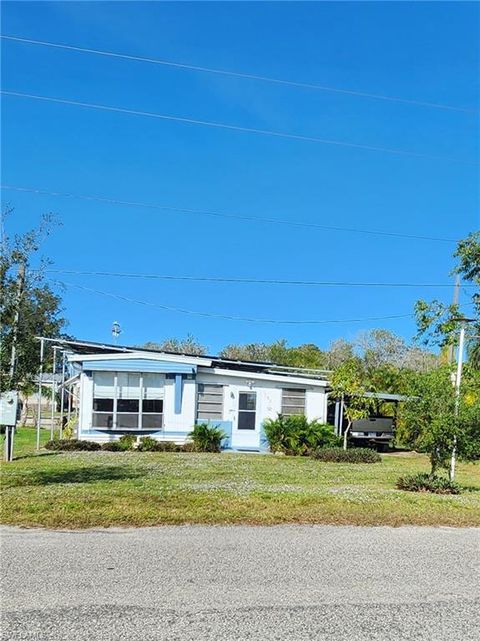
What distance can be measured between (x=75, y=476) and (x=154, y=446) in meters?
8.15

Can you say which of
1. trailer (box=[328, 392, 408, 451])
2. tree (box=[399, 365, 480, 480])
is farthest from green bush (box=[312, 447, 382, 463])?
tree (box=[399, 365, 480, 480])

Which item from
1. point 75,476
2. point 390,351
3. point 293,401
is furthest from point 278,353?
point 75,476

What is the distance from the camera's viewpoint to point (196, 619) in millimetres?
3938

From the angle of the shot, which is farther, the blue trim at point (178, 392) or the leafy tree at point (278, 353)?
the leafy tree at point (278, 353)

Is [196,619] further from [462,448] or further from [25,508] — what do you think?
[462,448]

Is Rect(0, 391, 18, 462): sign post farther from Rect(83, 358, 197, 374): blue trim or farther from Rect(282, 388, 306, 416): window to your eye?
Rect(282, 388, 306, 416): window

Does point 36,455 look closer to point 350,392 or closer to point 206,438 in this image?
point 206,438

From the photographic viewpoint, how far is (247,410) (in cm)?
2108

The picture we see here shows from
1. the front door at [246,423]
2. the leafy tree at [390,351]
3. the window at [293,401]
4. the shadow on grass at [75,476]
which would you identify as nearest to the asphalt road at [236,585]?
the shadow on grass at [75,476]

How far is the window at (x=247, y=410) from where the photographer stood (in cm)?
2106

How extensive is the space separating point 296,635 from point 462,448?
691cm

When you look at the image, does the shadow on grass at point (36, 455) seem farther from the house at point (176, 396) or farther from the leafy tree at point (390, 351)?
the leafy tree at point (390, 351)

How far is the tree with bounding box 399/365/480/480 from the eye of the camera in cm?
973

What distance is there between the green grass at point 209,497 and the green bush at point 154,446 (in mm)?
4808
